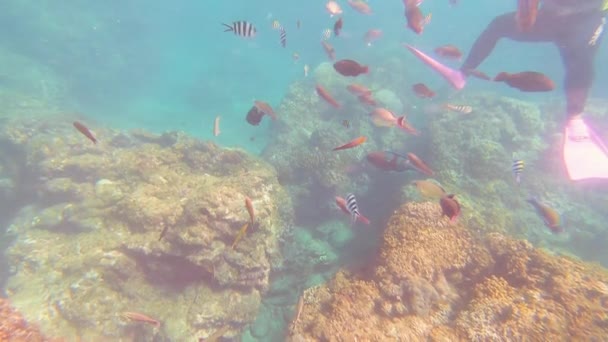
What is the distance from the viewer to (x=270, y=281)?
22.4 ft

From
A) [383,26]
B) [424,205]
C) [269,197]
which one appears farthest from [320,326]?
[383,26]

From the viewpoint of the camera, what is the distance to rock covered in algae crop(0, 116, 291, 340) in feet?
17.2

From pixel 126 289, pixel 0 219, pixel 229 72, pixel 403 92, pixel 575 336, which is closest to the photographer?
pixel 575 336

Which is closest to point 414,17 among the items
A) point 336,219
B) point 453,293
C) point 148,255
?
point 453,293

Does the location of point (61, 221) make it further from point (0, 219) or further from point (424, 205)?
point (424, 205)

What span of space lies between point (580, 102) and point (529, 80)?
467 cm

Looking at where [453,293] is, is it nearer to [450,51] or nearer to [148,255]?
[450,51]

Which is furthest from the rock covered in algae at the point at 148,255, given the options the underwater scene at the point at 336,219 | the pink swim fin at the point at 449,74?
the pink swim fin at the point at 449,74

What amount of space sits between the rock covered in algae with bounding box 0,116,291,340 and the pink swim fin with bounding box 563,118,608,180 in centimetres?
632

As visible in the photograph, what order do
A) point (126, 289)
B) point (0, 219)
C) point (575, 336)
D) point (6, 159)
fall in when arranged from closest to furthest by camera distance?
point (575, 336), point (126, 289), point (0, 219), point (6, 159)

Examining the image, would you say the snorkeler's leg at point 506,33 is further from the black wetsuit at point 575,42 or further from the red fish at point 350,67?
the red fish at point 350,67

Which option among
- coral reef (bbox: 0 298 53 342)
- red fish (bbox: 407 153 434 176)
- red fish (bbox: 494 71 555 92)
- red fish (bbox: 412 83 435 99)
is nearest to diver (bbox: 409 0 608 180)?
red fish (bbox: 412 83 435 99)

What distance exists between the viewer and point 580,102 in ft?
22.9

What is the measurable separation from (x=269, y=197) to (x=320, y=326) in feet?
→ 11.6
